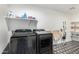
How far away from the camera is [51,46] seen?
61.7 inches

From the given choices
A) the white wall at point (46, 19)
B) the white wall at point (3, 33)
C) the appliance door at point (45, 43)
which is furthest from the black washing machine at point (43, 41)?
the white wall at point (3, 33)

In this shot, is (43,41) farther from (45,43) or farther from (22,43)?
(22,43)

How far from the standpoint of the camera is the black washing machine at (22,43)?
4.50 feet

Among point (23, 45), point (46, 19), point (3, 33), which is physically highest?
point (46, 19)

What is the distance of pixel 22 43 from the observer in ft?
4.73

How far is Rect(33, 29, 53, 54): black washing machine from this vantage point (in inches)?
57.4

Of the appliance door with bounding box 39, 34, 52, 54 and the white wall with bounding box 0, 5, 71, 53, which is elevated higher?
the white wall with bounding box 0, 5, 71, 53

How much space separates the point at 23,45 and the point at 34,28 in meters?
0.37

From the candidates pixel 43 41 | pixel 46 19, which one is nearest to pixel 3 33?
pixel 43 41

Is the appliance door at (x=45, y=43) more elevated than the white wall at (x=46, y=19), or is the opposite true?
the white wall at (x=46, y=19)

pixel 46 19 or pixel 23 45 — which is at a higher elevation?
pixel 46 19

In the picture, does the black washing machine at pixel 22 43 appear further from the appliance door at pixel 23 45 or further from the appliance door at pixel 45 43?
the appliance door at pixel 45 43

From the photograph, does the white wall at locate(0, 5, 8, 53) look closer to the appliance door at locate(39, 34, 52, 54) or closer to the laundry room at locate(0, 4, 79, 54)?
the laundry room at locate(0, 4, 79, 54)

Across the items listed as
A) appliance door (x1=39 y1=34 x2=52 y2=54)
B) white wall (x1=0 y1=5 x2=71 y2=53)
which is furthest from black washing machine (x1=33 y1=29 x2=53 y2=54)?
white wall (x1=0 y1=5 x2=71 y2=53)
